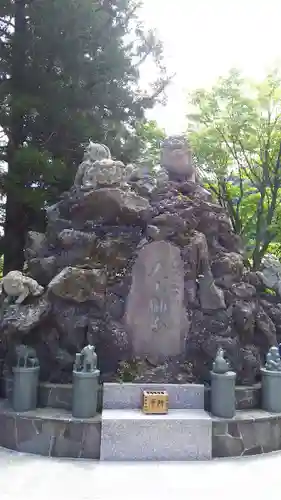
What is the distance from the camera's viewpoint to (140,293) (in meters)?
6.23

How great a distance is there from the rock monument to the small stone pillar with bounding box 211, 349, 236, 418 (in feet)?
1.72

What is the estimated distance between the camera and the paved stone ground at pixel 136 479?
4105 millimetres

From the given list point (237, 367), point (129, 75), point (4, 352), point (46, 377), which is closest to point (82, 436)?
point (46, 377)

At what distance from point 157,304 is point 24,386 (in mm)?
1953

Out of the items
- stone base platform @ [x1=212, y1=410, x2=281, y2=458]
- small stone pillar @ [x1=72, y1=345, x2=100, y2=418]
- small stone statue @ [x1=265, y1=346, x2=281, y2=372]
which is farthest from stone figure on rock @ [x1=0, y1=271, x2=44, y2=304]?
small stone statue @ [x1=265, y1=346, x2=281, y2=372]

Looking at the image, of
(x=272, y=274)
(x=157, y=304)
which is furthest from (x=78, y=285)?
(x=272, y=274)

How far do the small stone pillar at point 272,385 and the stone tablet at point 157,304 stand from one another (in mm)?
1114

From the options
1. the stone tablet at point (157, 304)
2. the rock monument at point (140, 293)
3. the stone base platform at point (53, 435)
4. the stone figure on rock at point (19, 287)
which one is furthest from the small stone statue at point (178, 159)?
the stone base platform at point (53, 435)

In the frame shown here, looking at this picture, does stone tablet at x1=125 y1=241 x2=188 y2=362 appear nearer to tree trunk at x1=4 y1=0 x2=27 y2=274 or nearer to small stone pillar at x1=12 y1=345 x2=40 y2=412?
small stone pillar at x1=12 y1=345 x2=40 y2=412

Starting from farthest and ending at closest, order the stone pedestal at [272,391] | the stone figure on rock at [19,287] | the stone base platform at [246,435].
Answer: the stone figure on rock at [19,287], the stone pedestal at [272,391], the stone base platform at [246,435]

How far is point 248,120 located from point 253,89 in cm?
80

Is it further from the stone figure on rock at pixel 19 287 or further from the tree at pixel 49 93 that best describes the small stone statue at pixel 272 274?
the tree at pixel 49 93

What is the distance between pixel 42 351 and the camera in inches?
240

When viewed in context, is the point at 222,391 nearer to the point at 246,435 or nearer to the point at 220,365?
the point at 220,365
